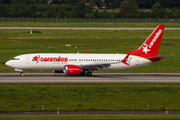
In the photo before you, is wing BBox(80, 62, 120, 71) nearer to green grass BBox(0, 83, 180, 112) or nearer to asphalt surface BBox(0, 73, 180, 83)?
asphalt surface BBox(0, 73, 180, 83)

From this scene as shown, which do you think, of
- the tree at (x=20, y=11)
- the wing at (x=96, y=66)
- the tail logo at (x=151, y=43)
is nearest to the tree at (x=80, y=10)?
the tree at (x=20, y=11)

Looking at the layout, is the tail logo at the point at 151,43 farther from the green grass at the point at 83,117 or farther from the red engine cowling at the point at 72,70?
the green grass at the point at 83,117

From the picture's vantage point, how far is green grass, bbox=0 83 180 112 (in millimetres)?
30964

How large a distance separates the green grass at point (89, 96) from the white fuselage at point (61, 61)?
27.8 ft

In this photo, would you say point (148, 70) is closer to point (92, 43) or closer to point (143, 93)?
point (143, 93)

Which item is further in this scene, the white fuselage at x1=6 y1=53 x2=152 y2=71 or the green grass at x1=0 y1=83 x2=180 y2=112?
the white fuselage at x1=6 y1=53 x2=152 y2=71

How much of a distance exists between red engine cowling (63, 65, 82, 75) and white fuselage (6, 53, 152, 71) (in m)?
1.45

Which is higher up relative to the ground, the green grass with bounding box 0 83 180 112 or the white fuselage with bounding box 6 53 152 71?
the white fuselage with bounding box 6 53 152 71

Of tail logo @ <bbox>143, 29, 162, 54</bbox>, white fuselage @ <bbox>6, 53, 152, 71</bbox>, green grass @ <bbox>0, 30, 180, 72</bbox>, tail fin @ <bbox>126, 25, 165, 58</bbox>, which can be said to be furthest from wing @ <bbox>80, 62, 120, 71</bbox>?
green grass @ <bbox>0, 30, 180, 72</bbox>

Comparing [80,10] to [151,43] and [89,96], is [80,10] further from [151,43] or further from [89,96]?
[89,96]

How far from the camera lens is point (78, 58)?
51906 mm

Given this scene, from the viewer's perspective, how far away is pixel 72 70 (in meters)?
49.8

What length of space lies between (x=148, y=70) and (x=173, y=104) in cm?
2800

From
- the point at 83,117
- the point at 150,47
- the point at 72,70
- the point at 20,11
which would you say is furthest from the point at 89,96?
the point at 20,11
